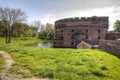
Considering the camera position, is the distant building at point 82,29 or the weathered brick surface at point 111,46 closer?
the weathered brick surface at point 111,46

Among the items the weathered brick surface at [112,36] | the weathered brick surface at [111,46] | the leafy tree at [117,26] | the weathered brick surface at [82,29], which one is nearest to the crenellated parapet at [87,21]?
the weathered brick surface at [82,29]

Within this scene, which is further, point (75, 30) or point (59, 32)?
point (59, 32)

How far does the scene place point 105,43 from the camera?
15.1m

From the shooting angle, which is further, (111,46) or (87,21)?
(87,21)

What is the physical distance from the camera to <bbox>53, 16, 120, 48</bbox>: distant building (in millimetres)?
29562

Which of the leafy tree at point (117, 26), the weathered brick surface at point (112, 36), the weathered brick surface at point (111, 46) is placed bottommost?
the weathered brick surface at point (111, 46)

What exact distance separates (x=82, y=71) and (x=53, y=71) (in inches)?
50.6

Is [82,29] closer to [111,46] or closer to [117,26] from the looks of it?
[111,46]

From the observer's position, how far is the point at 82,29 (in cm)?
3005

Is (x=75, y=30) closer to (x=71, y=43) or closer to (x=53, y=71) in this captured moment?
(x=71, y=43)

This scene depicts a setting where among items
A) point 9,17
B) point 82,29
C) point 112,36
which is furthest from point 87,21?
point 9,17

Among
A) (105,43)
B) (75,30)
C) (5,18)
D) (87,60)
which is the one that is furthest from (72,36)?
(87,60)

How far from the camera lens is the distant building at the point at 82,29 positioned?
29.6 meters

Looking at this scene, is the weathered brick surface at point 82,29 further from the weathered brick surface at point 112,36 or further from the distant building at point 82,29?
the weathered brick surface at point 112,36
